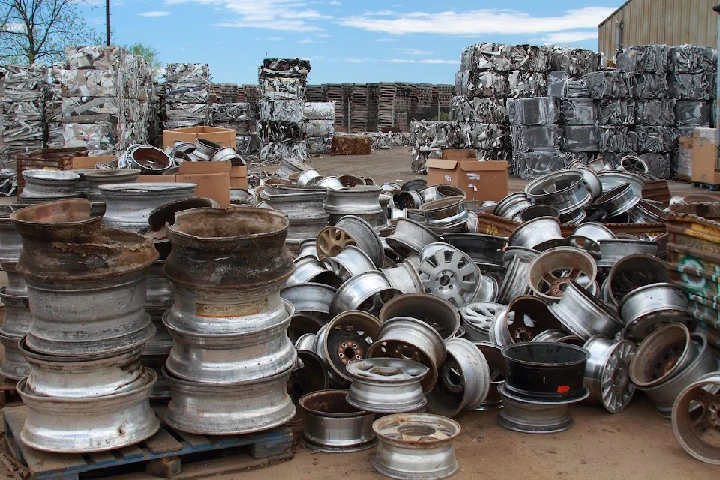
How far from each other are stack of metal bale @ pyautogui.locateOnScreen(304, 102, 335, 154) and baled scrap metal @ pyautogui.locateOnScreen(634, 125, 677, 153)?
12.7m

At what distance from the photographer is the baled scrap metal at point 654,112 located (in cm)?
1717

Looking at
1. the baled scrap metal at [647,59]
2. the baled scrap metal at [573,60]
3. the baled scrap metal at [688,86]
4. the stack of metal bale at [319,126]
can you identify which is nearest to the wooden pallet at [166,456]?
the baled scrap metal at [647,59]

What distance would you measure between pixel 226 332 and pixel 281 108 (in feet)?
61.0

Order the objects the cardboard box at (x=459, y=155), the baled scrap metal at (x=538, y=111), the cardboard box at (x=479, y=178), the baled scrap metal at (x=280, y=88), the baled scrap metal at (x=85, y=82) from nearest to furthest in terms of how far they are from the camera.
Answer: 1. the cardboard box at (x=479, y=178)
2. the cardboard box at (x=459, y=155)
3. the baled scrap metal at (x=85, y=82)
4. the baled scrap metal at (x=538, y=111)
5. the baled scrap metal at (x=280, y=88)

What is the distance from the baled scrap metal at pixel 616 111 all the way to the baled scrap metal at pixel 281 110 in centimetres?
887

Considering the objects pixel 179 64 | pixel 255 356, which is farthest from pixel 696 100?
pixel 255 356

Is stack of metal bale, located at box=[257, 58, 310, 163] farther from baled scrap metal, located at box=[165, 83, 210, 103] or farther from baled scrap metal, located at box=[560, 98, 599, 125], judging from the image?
baled scrap metal, located at box=[560, 98, 599, 125]

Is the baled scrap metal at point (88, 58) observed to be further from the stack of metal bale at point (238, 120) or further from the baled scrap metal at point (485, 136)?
the baled scrap metal at point (485, 136)

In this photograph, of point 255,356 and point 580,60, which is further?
point 580,60

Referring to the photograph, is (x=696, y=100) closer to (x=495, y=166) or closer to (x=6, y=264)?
(x=495, y=166)

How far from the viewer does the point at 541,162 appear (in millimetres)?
17453

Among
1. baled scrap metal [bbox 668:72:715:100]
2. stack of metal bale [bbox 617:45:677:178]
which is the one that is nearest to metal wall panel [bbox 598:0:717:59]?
baled scrap metal [bbox 668:72:715:100]

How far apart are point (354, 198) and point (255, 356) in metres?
3.15

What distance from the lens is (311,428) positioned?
4.78 m
